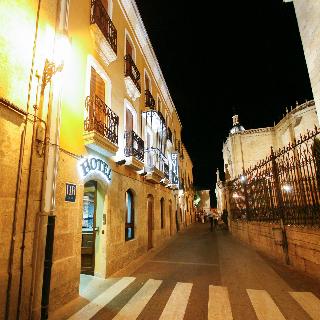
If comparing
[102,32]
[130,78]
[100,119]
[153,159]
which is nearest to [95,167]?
[100,119]

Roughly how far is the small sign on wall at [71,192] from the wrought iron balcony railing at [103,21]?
18.0ft

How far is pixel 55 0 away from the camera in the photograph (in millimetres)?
6090

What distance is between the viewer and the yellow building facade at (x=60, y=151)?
4.52 m

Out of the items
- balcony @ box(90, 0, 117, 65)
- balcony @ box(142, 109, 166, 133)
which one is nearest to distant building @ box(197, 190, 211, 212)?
balcony @ box(142, 109, 166, 133)

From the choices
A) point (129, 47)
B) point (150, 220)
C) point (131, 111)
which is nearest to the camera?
point (131, 111)

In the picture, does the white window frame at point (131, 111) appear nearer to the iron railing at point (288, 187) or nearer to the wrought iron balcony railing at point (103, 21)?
the wrought iron balcony railing at point (103, 21)

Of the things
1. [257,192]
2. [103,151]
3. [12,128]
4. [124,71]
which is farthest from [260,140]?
[12,128]

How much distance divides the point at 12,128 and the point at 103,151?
3341 mm

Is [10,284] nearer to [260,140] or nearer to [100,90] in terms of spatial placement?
[100,90]

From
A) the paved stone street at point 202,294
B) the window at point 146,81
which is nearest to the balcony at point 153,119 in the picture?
the window at point 146,81

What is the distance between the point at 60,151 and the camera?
5.86 meters

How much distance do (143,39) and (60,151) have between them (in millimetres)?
10275

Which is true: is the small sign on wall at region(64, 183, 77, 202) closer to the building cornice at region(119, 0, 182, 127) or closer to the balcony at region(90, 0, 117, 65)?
the balcony at region(90, 0, 117, 65)

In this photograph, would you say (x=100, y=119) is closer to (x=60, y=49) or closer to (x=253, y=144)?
(x=60, y=49)
